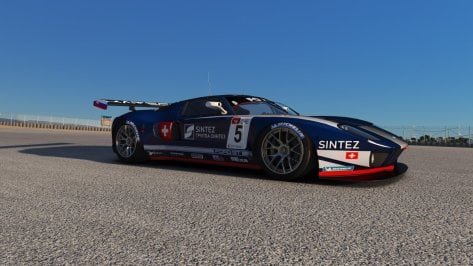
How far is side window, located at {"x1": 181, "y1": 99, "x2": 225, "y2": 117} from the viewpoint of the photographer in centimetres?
558

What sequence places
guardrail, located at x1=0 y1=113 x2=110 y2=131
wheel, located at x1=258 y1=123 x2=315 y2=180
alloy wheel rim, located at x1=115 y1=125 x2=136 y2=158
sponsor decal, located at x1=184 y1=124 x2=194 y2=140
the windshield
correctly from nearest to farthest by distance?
wheel, located at x1=258 y1=123 x2=315 y2=180 → the windshield → sponsor decal, located at x1=184 y1=124 x2=194 y2=140 → alloy wheel rim, located at x1=115 y1=125 x2=136 y2=158 → guardrail, located at x1=0 y1=113 x2=110 y2=131

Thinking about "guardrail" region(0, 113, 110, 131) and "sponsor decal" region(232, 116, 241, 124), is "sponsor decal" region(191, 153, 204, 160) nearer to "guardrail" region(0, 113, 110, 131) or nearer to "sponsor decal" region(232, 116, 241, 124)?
"sponsor decal" region(232, 116, 241, 124)

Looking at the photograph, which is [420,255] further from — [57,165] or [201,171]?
[57,165]

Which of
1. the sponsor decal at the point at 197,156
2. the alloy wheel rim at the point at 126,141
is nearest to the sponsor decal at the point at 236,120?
the sponsor decal at the point at 197,156

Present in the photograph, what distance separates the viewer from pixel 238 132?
5004 millimetres

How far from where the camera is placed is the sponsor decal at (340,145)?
13.7 feet

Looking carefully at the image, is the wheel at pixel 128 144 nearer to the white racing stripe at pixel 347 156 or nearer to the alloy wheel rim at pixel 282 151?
the alloy wheel rim at pixel 282 151

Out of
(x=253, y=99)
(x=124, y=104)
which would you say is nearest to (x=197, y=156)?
(x=253, y=99)

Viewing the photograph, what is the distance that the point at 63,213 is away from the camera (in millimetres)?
2918

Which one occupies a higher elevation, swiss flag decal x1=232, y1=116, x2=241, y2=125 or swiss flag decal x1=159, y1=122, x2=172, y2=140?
swiss flag decal x1=232, y1=116, x2=241, y2=125

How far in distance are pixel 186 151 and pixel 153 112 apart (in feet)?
3.75

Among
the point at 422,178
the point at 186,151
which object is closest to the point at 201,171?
the point at 186,151

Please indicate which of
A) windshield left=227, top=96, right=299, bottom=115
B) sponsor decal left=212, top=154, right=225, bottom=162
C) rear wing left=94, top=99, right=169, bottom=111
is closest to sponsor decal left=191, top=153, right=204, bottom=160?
sponsor decal left=212, top=154, right=225, bottom=162

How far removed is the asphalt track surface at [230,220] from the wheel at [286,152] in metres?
0.17
